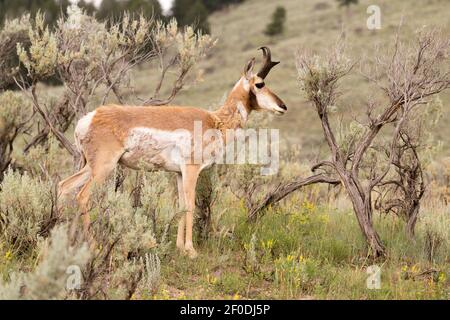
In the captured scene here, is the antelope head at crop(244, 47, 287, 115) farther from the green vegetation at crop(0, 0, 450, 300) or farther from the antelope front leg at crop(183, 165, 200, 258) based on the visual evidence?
the antelope front leg at crop(183, 165, 200, 258)

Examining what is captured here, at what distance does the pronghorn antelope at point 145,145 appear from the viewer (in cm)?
667

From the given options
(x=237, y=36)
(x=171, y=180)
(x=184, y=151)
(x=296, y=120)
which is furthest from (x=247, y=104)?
(x=237, y=36)

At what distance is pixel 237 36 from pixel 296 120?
77.6 feet

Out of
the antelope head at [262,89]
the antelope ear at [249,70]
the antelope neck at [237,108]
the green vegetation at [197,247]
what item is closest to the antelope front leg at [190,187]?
the green vegetation at [197,247]

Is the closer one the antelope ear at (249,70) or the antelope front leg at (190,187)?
the antelope front leg at (190,187)

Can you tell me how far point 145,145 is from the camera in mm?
6852

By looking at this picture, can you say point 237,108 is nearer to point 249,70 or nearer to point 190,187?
point 249,70

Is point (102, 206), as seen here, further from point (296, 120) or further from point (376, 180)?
point (296, 120)

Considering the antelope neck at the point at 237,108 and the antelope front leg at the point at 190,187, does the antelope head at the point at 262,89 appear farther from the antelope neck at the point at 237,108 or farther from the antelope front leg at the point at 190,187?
the antelope front leg at the point at 190,187

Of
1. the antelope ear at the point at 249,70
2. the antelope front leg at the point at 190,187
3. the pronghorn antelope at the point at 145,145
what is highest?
the antelope ear at the point at 249,70

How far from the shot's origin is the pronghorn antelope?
6.67m

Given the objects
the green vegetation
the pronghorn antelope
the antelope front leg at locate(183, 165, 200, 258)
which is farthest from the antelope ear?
the antelope front leg at locate(183, 165, 200, 258)

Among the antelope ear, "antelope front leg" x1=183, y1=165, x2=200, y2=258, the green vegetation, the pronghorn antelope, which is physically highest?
the antelope ear

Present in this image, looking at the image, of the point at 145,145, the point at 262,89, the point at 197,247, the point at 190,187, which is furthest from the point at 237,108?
the point at 197,247
